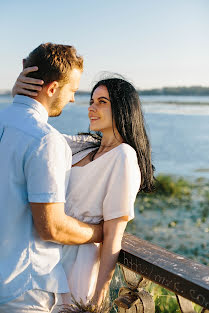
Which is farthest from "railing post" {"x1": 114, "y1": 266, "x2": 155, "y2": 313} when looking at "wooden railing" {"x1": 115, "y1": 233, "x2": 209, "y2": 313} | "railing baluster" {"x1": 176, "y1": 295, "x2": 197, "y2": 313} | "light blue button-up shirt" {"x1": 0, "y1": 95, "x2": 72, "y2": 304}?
"light blue button-up shirt" {"x1": 0, "y1": 95, "x2": 72, "y2": 304}

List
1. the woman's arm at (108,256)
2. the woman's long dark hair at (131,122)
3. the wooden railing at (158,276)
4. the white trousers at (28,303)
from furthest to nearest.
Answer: the woman's long dark hair at (131,122), the woman's arm at (108,256), the white trousers at (28,303), the wooden railing at (158,276)

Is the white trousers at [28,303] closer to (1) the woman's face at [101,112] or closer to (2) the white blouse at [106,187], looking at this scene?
(2) the white blouse at [106,187]

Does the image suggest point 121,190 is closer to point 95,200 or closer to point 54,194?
point 95,200

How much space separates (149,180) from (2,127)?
2.90 feet

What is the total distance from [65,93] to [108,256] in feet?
2.35

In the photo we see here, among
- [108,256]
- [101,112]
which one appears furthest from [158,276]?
[101,112]

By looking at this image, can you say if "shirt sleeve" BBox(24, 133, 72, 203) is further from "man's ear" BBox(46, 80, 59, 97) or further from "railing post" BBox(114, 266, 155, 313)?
"railing post" BBox(114, 266, 155, 313)

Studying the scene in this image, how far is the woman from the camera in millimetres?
1901

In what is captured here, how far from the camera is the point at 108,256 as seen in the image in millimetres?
1896

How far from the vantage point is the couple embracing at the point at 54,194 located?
1.59 m

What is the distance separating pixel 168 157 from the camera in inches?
786

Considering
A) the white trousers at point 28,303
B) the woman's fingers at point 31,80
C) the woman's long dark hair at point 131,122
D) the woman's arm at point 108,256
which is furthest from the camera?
the woman's long dark hair at point 131,122

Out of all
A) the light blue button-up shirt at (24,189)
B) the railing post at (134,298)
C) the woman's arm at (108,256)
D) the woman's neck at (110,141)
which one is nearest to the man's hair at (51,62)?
the light blue button-up shirt at (24,189)

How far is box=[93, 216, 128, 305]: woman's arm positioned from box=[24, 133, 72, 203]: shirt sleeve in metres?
0.41
